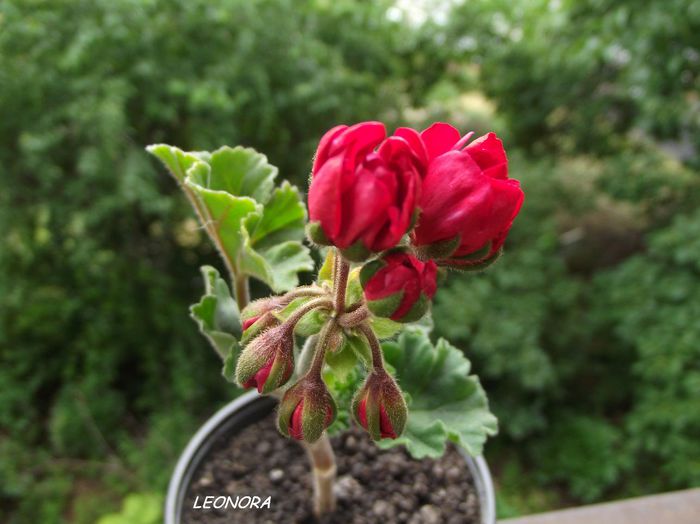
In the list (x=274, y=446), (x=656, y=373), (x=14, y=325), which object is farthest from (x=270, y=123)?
(x=656, y=373)

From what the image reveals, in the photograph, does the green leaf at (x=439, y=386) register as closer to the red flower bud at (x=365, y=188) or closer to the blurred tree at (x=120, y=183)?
the red flower bud at (x=365, y=188)

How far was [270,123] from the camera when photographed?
149 centimetres

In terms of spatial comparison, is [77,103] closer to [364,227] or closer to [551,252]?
[364,227]

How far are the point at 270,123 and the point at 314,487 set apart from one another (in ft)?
3.19

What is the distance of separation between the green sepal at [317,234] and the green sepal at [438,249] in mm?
64

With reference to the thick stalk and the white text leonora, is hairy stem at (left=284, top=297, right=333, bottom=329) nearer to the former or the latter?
the thick stalk

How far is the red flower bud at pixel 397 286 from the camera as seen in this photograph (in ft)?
1.27

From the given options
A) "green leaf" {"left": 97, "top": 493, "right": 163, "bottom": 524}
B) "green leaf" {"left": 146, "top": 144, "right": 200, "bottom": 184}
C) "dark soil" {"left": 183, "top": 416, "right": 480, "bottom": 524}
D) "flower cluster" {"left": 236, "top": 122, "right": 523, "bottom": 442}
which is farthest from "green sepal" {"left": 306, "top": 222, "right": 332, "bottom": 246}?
"green leaf" {"left": 97, "top": 493, "right": 163, "bottom": 524}

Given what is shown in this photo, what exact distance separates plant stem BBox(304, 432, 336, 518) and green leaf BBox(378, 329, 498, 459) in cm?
10

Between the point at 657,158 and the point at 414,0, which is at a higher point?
the point at 414,0

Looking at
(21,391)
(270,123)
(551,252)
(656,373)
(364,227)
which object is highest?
(364,227)

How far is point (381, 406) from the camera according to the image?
0.48 m

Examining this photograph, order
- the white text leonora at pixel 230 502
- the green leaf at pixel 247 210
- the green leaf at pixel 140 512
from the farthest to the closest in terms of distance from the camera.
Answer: the green leaf at pixel 140 512
the white text leonora at pixel 230 502
the green leaf at pixel 247 210

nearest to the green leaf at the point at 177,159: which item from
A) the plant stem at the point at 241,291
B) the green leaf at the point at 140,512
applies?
the plant stem at the point at 241,291
